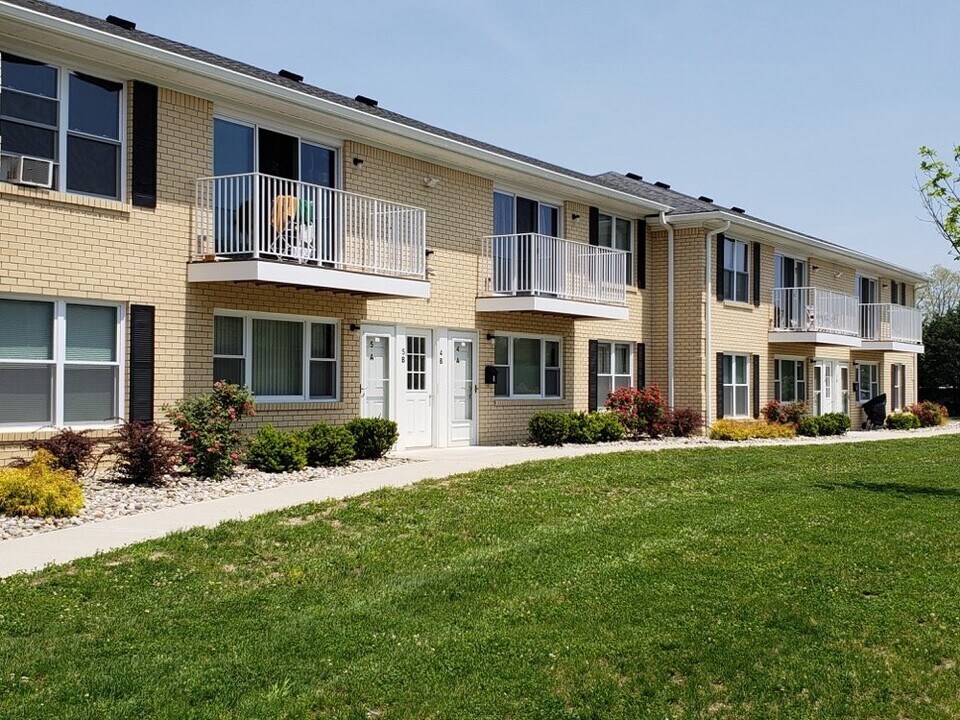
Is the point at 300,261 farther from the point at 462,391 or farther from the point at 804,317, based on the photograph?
the point at 804,317

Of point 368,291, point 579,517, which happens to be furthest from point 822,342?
point 579,517

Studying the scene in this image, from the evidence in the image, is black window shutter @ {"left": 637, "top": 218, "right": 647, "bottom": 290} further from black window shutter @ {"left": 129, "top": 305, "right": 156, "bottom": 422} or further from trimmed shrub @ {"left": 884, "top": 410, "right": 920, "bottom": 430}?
black window shutter @ {"left": 129, "top": 305, "right": 156, "bottom": 422}

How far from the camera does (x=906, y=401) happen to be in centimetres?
3797

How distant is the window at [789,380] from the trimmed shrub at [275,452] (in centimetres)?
1777

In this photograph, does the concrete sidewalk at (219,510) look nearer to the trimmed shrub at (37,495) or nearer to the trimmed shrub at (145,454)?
the trimmed shrub at (37,495)

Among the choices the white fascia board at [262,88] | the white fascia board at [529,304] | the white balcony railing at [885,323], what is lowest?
the white fascia board at [529,304]

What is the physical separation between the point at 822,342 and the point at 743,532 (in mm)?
19759

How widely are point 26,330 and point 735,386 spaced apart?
18.5 meters

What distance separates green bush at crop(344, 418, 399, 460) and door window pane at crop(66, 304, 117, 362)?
3716 mm

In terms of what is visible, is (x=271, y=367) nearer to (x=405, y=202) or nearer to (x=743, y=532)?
(x=405, y=202)

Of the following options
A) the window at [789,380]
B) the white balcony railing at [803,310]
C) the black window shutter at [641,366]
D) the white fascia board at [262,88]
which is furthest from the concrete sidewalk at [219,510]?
the white balcony railing at [803,310]

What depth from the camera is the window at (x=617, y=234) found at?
76.7ft

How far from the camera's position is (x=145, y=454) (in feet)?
39.8

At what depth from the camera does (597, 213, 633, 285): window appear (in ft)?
76.7
